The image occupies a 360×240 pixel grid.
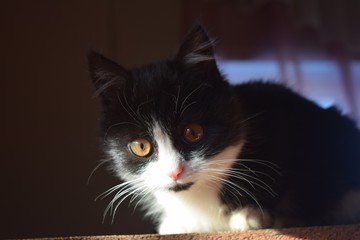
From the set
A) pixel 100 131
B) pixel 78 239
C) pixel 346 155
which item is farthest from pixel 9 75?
pixel 346 155

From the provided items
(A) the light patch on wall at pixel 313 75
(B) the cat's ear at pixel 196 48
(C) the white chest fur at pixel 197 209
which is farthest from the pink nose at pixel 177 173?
(A) the light patch on wall at pixel 313 75

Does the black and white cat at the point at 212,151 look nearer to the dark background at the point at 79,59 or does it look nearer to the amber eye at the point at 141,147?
the amber eye at the point at 141,147

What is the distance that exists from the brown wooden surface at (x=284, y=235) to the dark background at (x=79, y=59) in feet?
2.59

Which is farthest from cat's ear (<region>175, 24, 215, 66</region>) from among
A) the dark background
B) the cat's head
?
the dark background

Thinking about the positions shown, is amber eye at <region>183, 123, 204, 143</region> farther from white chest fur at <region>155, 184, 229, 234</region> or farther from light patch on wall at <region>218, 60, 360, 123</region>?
light patch on wall at <region>218, 60, 360, 123</region>

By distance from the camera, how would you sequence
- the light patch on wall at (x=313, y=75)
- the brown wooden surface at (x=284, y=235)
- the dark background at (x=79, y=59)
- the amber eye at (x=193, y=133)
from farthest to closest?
the light patch on wall at (x=313, y=75) → the dark background at (x=79, y=59) → the amber eye at (x=193, y=133) → the brown wooden surface at (x=284, y=235)

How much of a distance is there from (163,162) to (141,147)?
0.09 metres

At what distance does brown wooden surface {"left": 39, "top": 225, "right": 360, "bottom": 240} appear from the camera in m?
0.90

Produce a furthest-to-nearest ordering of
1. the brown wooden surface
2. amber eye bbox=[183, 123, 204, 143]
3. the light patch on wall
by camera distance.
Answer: the light patch on wall
amber eye bbox=[183, 123, 204, 143]
the brown wooden surface

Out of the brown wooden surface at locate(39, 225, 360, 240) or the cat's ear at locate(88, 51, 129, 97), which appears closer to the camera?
the brown wooden surface at locate(39, 225, 360, 240)

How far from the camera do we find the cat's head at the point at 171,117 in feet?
3.26

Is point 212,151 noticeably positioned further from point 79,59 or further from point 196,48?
point 79,59

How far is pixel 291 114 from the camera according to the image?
1.20 m

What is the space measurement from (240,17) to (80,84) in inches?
32.5
